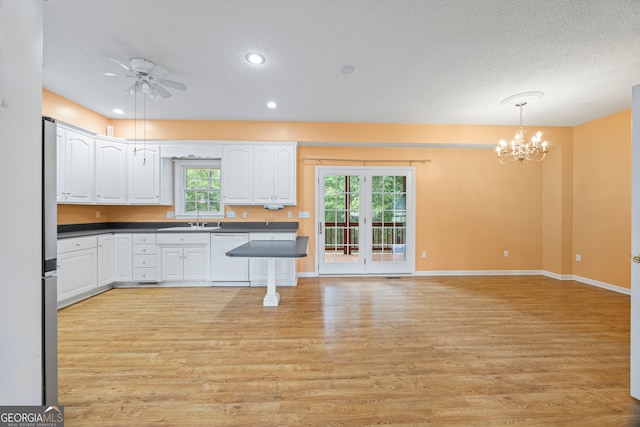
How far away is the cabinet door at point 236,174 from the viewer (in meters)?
4.29

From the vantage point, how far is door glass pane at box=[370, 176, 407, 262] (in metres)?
4.73

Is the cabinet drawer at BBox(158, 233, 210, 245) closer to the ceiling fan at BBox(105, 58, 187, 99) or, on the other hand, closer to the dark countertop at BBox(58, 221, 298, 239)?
the dark countertop at BBox(58, 221, 298, 239)

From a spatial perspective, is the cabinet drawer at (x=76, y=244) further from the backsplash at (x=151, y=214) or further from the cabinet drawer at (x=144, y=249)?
the backsplash at (x=151, y=214)

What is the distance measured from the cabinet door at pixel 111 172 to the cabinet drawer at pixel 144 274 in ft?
3.89

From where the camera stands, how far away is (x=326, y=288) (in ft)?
13.1

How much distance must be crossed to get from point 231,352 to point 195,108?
3.41 m

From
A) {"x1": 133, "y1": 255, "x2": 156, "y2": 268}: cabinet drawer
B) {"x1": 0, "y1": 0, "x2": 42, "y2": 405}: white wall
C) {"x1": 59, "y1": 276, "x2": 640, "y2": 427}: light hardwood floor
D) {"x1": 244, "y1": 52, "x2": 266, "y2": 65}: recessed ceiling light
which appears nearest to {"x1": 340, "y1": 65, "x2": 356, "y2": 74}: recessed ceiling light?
{"x1": 244, "y1": 52, "x2": 266, "y2": 65}: recessed ceiling light

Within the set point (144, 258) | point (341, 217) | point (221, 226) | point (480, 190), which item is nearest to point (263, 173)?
point (221, 226)

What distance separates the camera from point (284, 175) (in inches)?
170

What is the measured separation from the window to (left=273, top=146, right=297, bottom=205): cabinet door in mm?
1159

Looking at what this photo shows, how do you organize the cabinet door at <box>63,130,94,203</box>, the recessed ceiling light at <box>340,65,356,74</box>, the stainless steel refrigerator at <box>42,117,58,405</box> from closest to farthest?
the stainless steel refrigerator at <box>42,117,58,405</box> < the recessed ceiling light at <box>340,65,356,74</box> < the cabinet door at <box>63,130,94,203</box>

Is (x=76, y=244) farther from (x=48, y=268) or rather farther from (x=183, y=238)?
(x=48, y=268)

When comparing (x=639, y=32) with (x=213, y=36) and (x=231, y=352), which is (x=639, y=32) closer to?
(x=213, y=36)

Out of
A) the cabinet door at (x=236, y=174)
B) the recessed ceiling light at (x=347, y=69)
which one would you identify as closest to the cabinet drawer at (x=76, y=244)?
the cabinet door at (x=236, y=174)
